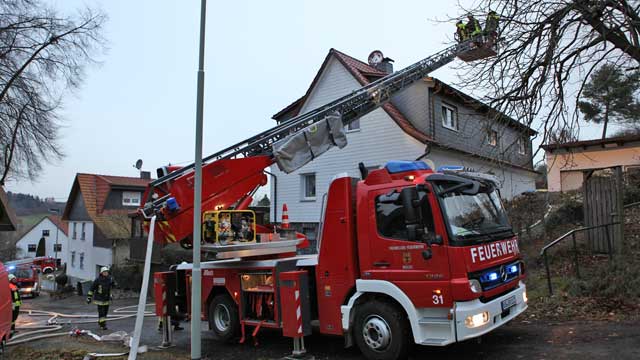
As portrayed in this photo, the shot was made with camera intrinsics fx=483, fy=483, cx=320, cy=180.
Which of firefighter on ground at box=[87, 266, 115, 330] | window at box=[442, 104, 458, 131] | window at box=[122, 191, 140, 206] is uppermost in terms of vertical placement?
window at box=[442, 104, 458, 131]

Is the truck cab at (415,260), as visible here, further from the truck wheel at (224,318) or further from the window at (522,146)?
the window at (522,146)

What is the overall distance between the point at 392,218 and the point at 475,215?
1.14 meters

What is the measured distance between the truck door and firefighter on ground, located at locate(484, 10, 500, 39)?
4.50m

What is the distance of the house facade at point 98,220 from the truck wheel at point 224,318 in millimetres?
29657

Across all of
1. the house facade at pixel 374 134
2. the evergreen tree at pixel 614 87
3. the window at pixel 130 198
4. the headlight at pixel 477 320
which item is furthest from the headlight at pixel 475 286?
the window at pixel 130 198

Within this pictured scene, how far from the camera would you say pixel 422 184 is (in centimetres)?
654

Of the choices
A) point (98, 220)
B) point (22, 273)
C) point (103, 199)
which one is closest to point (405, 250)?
point (98, 220)

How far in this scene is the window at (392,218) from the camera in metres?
6.58

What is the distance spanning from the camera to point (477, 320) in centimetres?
606

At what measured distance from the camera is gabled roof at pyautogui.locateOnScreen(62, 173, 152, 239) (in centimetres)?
3725

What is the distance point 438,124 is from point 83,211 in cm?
3263

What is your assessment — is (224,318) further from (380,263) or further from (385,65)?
(385,65)

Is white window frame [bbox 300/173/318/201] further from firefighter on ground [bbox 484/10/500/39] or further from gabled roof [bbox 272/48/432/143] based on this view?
firefighter on ground [bbox 484/10/500/39]

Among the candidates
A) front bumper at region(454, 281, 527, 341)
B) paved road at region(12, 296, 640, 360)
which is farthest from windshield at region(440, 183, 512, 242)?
paved road at region(12, 296, 640, 360)
